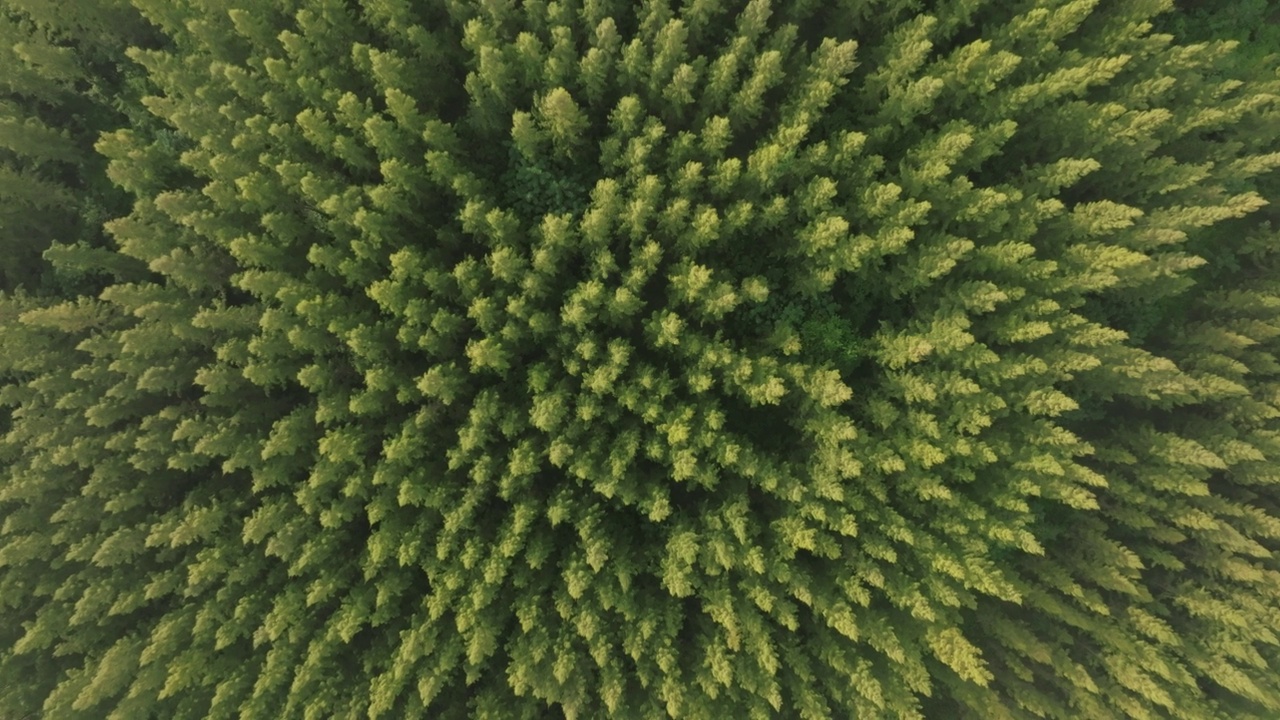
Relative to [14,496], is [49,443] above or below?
above

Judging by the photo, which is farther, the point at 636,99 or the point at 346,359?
the point at 346,359

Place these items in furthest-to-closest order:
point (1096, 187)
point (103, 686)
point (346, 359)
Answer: point (1096, 187), point (346, 359), point (103, 686)

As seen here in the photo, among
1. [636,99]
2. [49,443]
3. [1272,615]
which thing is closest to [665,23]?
[636,99]

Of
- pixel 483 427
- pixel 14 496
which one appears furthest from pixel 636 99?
pixel 14 496

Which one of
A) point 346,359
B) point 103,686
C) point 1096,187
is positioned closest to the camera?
point 103,686

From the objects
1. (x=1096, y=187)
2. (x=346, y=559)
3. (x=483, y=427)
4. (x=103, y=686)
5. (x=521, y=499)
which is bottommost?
(x=103, y=686)

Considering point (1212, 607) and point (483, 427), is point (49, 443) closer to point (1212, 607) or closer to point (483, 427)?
point (483, 427)

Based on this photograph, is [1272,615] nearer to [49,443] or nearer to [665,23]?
[665,23]
